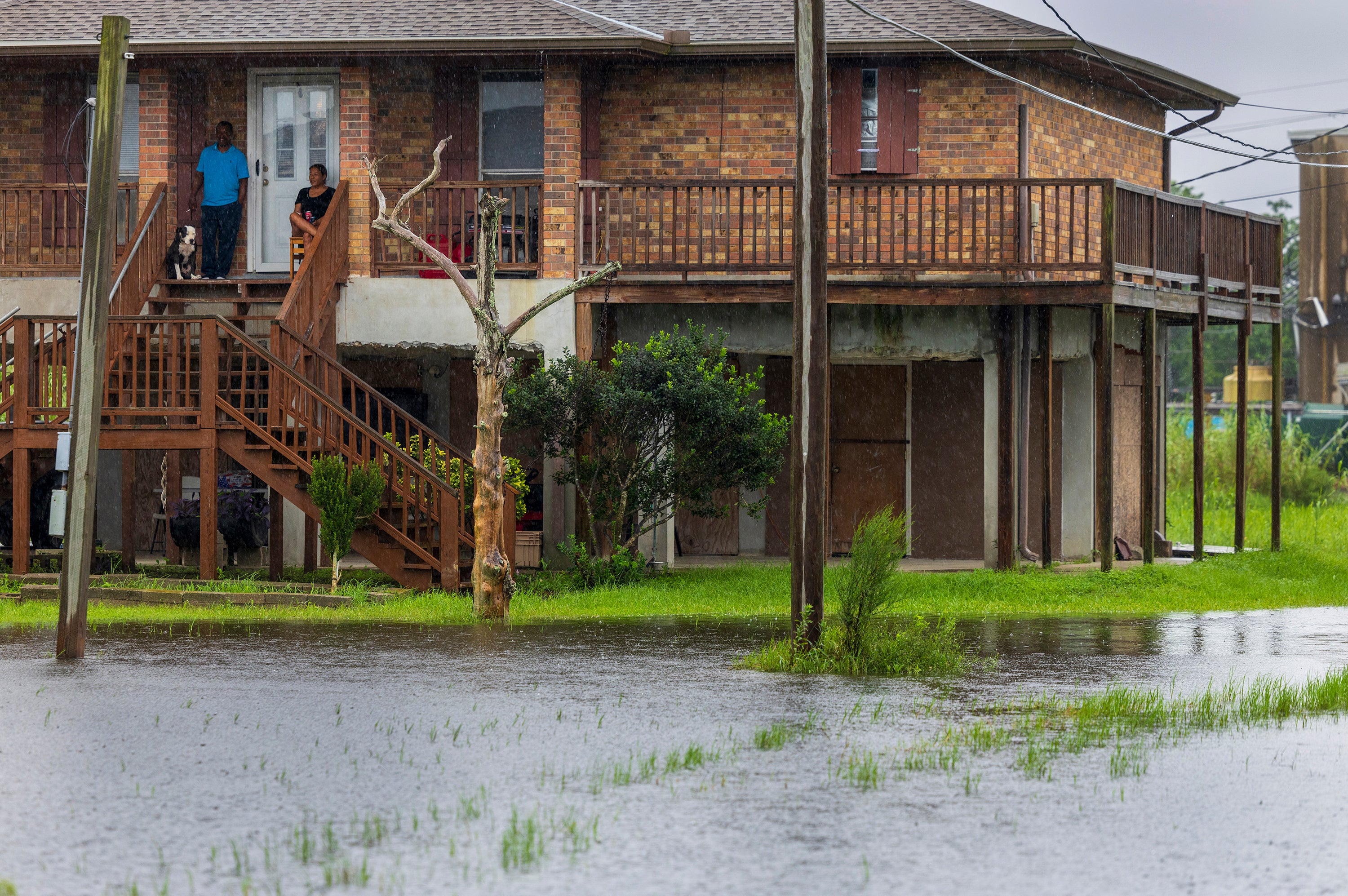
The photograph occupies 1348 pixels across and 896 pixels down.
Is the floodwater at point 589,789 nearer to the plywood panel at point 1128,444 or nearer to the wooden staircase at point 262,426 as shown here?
the wooden staircase at point 262,426

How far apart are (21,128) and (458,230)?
5968 mm

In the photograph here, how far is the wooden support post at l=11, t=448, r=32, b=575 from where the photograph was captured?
15773 mm

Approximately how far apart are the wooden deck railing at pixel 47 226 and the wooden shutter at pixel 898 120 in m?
8.81

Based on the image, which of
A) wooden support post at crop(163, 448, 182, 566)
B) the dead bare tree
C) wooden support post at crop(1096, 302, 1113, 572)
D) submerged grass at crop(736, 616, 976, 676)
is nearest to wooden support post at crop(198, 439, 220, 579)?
wooden support post at crop(163, 448, 182, 566)

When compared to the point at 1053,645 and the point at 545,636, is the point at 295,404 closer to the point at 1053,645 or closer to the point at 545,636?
the point at 545,636

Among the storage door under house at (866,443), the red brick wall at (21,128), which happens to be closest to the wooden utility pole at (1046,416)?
the storage door under house at (866,443)

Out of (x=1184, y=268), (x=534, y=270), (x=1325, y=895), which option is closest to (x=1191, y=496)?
(x=1184, y=268)

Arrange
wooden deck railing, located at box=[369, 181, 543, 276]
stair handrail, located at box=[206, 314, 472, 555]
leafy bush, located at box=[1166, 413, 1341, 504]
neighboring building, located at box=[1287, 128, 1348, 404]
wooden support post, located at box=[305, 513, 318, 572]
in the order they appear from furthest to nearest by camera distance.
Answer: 1. neighboring building, located at box=[1287, 128, 1348, 404]
2. leafy bush, located at box=[1166, 413, 1341, 504]
3. wooden support post, located at box=[305, 513, 318, 572]
4. wooden deck railing, located at box=[369, 181, 543, 276]
5. stair handrail, located at box=[206, 314, 472, 555]

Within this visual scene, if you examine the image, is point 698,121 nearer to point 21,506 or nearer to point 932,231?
point 932,231

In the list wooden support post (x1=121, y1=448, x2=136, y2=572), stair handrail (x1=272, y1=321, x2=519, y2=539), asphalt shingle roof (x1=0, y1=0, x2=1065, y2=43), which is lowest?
wooden support post (x1=121, y1=448, x2=136, y2=572)

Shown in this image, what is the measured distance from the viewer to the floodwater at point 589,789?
5.77 metres

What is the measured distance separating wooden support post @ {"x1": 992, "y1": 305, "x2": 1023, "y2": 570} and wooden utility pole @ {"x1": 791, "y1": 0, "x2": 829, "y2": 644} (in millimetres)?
7019

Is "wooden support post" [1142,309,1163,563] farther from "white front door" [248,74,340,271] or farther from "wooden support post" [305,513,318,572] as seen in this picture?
"white front door" [248,74,340,271]

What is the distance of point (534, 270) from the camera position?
18.5 metres
